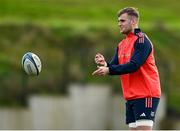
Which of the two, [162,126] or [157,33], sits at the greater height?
[157,33]

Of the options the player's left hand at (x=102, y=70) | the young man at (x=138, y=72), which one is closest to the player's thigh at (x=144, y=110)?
the young man at (x=138, y=72)

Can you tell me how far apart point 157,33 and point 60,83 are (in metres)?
4.60

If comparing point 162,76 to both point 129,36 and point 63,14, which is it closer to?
point 63,14

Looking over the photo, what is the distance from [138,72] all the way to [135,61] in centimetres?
22

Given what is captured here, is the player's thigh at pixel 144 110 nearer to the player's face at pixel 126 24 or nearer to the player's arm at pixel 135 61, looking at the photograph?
the player's arm at pixel 135 61

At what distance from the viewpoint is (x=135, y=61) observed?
39.6 ft

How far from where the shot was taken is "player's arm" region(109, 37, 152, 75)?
12.1 m

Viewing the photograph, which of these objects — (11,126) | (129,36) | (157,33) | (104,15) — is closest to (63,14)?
(104,15)

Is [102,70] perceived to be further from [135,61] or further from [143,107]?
[143,107]

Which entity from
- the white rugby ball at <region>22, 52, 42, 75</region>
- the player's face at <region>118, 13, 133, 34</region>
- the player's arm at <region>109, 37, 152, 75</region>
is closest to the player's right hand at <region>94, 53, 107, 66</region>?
the player's arm at <region>109, 37, 152, 75</region>

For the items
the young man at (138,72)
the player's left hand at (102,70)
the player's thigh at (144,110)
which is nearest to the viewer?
the player's left hand at (102,70)

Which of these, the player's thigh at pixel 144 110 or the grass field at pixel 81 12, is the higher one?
the grass field at pixel 81 12

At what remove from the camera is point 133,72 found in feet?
39.9

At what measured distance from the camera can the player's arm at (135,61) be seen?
12070 millimetres
